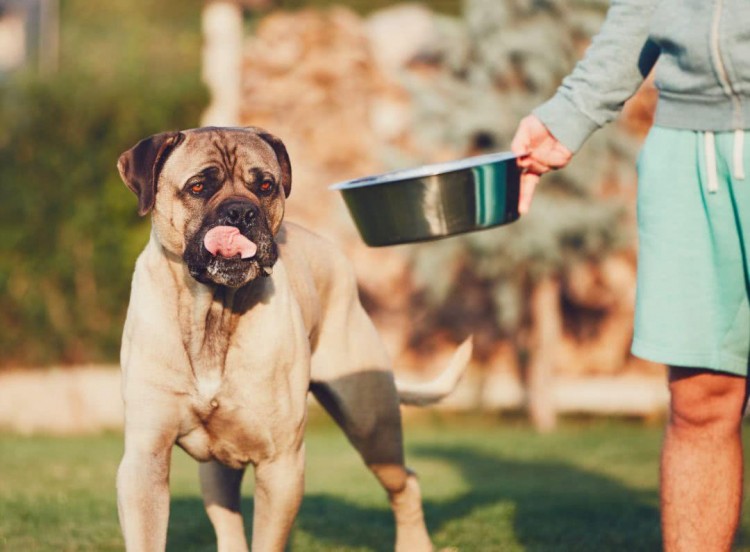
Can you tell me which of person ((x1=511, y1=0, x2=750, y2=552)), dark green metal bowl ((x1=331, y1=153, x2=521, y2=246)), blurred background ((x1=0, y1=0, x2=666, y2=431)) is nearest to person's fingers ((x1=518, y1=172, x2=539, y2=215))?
dark green metal bowl ((x1=331, y1=153, x2=521, y2=246))

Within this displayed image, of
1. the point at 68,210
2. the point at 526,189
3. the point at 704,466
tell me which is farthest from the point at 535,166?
the point at 68,210

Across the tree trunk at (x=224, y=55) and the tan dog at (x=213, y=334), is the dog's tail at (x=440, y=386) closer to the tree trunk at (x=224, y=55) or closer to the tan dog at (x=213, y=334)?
the tan dog at (x=213, y=334)

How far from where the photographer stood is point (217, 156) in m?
4.43

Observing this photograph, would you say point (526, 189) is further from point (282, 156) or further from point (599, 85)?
point (282, 156)

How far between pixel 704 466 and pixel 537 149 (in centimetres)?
129

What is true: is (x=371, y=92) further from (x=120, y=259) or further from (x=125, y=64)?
(x=120, y=259)

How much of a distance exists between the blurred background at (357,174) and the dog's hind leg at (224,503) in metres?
8.89

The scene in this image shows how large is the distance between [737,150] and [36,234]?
11.0 meters

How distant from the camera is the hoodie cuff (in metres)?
4.21

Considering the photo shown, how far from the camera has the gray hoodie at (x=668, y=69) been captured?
364 centimetres

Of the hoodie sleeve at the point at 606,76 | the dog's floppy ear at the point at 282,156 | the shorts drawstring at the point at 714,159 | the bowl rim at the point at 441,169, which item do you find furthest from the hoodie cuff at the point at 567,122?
the dog's floppy ear at the point at 282,156

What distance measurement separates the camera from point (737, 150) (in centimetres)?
365

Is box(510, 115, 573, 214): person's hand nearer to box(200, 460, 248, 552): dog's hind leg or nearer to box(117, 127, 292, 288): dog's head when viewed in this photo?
box(117, 127, 292, 288): dog's head

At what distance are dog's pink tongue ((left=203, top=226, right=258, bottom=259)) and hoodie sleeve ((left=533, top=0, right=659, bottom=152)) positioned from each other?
1.14 m
